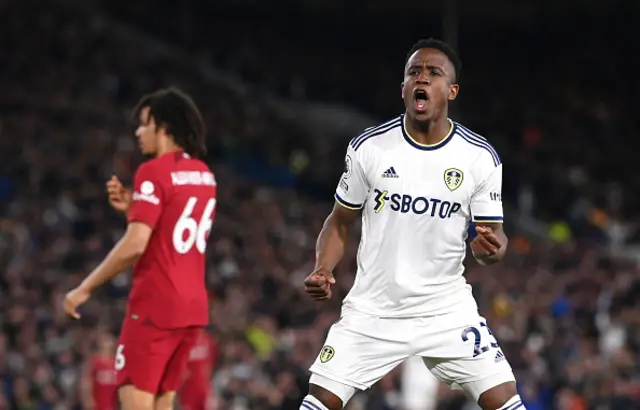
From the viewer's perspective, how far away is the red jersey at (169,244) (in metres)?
6.88

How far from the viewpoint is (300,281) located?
48.8ft

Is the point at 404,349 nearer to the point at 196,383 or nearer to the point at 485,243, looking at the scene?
the point at 485,243

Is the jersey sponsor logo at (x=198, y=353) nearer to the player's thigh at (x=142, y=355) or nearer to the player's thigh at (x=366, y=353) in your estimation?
the player's thigh at (x=142, y=355)

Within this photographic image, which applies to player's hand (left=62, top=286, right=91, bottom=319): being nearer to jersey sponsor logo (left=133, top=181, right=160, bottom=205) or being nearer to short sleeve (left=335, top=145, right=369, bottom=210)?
jersey sponsor logo (left=133, top=181, right=160, bottom=205)

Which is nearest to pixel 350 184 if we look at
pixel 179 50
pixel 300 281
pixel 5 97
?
pixel 300 281

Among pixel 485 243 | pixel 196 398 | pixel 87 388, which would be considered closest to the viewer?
pixel 485 243

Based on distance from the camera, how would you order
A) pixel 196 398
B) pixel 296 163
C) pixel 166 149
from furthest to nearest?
pixel 296 163, pixel 196 398, pixel 166 149

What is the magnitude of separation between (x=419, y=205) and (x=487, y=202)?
320mm

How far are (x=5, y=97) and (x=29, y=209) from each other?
11.5 ft

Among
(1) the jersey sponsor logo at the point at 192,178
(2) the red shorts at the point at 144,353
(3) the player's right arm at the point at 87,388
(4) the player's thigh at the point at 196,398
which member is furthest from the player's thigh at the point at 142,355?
(3) the player's right arm at the point at 87,388

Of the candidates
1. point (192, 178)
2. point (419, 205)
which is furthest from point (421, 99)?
point (192, 178)

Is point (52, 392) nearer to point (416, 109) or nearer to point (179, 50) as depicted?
point (416, 109)

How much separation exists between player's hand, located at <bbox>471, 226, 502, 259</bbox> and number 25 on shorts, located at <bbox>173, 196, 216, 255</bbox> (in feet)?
6.03

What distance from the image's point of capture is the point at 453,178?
595cm
